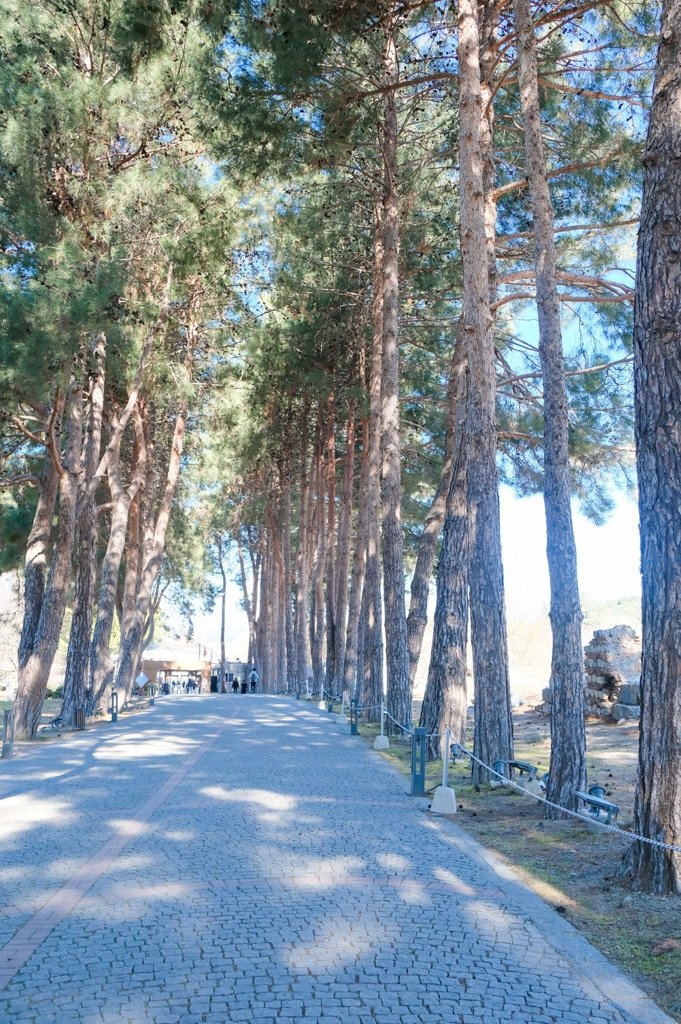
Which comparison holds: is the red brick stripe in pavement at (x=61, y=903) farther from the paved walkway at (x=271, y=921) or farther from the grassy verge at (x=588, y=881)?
the grassy verge at (x=588, y=881)

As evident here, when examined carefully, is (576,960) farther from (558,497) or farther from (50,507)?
(50,507)

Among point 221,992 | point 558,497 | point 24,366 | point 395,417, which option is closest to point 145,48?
point 24,366

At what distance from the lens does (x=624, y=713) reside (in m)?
19.7

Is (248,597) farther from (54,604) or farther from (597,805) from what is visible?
(597,805)

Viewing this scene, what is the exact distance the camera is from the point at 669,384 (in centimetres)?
619

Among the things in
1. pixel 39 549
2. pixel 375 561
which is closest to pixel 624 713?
pixel 375 561

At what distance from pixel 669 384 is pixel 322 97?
30.1 feet

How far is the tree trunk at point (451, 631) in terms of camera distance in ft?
42.3

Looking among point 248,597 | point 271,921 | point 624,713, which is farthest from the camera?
point 248,597

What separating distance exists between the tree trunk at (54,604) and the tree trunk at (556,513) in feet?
31.0

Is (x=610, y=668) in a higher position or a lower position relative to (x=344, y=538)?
lower

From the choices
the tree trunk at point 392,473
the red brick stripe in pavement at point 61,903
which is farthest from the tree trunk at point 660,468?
the tree trunk at point 392,473

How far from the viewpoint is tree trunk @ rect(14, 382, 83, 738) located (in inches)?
630

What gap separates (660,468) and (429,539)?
43.6 feet
